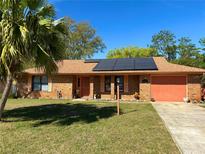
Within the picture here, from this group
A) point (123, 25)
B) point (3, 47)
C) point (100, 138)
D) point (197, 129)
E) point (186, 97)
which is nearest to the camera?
point (100, 138)

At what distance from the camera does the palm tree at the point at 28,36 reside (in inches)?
309

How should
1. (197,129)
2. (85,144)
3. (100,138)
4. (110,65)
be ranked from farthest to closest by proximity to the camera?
(110,65)
(197,129)
(100,138)
(85,144)

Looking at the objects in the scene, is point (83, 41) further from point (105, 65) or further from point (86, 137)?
point (86, 137)

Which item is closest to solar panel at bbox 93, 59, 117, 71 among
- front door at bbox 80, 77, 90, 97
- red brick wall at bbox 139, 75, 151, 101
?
front door at bbox 80, 77, 90, 97

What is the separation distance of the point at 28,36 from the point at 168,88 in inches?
518

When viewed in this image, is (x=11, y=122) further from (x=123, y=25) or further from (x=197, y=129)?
(x=123, y=25)

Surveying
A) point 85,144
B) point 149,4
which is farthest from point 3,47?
point 149,4

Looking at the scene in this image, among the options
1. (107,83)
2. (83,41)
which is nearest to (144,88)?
(107,83)

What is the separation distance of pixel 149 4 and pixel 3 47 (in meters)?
11.8

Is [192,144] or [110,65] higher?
[110,65]

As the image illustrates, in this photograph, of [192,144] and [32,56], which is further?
[32,56]

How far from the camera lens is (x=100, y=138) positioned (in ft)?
21.2

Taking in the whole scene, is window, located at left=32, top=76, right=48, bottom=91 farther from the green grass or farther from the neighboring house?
the green grass

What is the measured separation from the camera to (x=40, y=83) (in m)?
20.8
